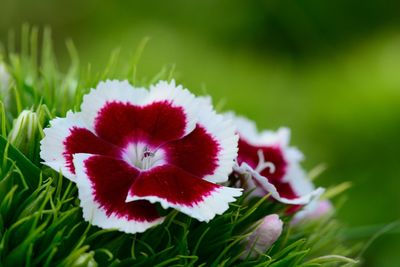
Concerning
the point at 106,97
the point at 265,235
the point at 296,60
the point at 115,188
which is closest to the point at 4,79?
the point at 106,97

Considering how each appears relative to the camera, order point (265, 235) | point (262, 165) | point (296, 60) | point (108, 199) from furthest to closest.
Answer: point (296, 60)
point (262, 165)
point (265, 235)
point (108, 199)

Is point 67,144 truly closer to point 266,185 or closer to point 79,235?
point 79,235

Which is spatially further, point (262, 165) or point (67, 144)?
point (262, 165)

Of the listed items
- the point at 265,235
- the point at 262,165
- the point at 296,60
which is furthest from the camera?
the point at 296,60

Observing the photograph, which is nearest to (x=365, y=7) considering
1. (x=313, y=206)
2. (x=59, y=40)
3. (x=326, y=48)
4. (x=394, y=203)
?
(x=326, y=48)

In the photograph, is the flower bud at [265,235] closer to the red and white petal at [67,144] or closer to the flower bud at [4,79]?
the red and white petal at [67,144]

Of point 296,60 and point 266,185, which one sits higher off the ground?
point 296,60

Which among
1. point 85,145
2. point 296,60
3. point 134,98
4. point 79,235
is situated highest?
point 296,60

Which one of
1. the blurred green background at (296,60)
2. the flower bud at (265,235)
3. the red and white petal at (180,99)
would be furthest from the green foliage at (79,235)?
the blurred green background at (296,60)
